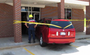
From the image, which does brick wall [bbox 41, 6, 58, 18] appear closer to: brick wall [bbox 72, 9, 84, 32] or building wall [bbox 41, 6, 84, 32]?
building wall [bbox 41, 6, 84, 32]

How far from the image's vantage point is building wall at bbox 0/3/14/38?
31.2 ft

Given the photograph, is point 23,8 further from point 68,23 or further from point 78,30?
point 78,30

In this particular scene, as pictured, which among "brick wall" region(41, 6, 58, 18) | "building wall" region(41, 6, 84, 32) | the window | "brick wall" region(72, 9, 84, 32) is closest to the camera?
"brick wall" region(41, 6, 58, 18)

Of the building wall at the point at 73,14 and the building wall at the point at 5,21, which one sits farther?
the building wall at the point at 73,14

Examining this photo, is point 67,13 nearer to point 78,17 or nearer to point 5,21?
point 78,17

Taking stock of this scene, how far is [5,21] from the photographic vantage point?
31.9ft

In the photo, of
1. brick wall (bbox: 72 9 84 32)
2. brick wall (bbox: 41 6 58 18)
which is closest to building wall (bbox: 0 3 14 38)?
brick wall (bbox: 41 6 58 18)

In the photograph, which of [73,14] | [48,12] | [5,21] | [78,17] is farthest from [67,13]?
[5,21]

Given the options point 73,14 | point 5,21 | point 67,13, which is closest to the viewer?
point 5,21

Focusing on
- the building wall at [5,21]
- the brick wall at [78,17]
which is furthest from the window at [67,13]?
the building wall at [5,21]

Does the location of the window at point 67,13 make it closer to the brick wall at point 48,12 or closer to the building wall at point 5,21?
the brick wall at point 48,12

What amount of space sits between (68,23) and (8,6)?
680 centimetres

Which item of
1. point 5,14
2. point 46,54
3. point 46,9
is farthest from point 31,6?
point 46,54

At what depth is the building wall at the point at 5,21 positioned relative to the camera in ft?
31.2
